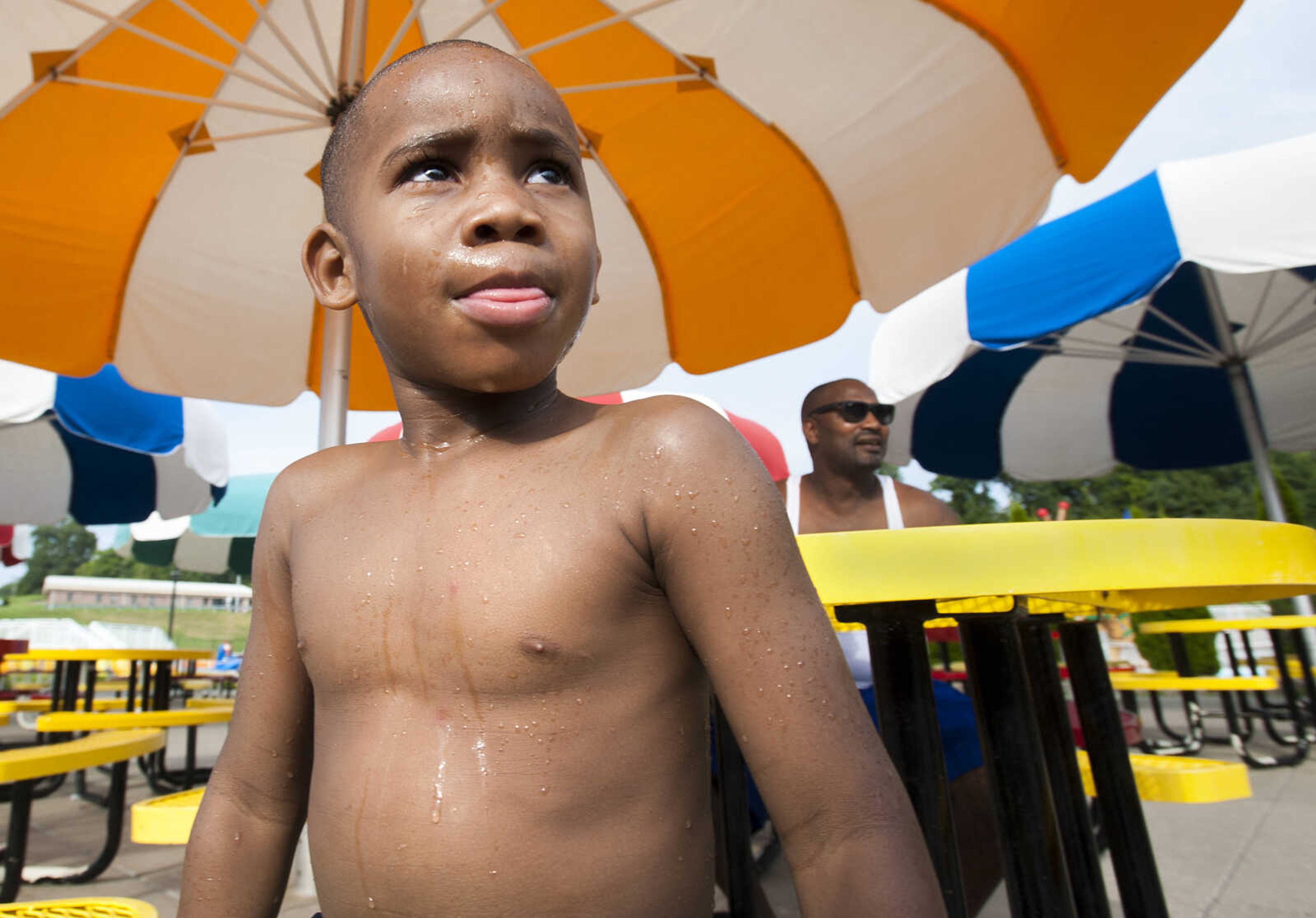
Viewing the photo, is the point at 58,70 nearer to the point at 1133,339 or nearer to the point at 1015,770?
the point at 1015,770

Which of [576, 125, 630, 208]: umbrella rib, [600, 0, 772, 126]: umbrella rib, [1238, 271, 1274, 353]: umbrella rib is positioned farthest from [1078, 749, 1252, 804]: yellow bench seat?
[1238, 271, 1274, 353]: umbrella rib

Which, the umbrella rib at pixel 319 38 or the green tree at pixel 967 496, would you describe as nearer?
the umbrella rib at pixel 319 38

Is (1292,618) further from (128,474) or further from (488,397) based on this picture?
(128,474)

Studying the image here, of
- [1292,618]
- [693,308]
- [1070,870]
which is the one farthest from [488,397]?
[1292,618]

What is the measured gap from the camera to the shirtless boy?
658mm

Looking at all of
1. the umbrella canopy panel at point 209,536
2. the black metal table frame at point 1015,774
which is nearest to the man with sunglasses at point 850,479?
the black metal table frame at point 1015,774

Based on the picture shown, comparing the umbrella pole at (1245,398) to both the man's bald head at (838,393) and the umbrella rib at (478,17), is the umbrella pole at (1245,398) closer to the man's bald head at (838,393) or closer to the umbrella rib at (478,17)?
the man's bald head at (838,393)

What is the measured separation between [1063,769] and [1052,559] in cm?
85

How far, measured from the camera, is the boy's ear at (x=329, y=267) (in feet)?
3.10

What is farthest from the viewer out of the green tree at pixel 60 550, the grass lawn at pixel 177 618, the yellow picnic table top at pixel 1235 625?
the green tree at pixel 60 550

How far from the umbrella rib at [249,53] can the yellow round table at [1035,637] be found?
9.67ft

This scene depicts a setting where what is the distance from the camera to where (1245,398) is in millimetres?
6625

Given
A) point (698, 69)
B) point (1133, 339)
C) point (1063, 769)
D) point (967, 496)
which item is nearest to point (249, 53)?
point (698, 69)

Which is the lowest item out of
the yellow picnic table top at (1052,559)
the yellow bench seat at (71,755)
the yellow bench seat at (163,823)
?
the yellow bench seat at (163,823)
